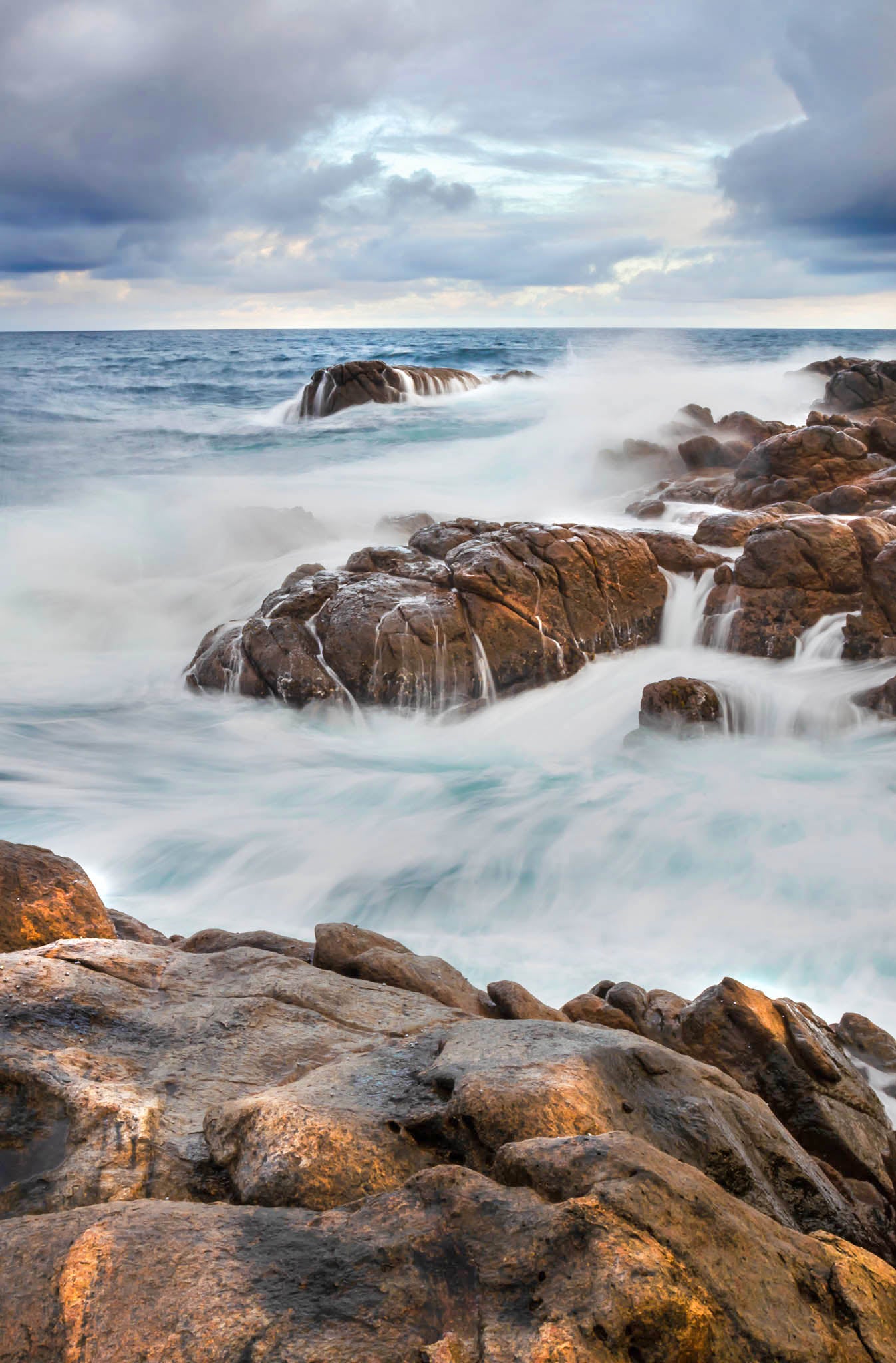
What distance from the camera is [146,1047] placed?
11.8 ft

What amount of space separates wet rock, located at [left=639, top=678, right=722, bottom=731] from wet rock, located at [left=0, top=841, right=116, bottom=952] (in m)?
7.00

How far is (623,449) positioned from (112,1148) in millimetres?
21811

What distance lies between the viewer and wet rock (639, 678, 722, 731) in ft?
34.3

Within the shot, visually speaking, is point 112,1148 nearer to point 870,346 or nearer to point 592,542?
point 592,542

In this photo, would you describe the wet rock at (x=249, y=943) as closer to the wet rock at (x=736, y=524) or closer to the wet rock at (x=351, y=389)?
the wet rock at (x=736, y=524)

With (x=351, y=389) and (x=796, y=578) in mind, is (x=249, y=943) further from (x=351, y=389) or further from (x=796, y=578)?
(x=351, y=389)

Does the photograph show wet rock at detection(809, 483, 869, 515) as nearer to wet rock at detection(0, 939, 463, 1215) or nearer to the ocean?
the ocean

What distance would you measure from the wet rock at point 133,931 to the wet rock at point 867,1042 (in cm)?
425

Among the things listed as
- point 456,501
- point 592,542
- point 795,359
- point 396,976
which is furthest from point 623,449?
point 795,359

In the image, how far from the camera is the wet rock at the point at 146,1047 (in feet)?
9.32

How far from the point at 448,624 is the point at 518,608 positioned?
3.13 ft

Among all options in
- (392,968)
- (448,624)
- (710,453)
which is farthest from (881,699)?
(710,453)

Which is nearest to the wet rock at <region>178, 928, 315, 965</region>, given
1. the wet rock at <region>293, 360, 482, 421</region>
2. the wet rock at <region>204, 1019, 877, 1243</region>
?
the wet rock at <region>204, 1019, 877, 1243</region>

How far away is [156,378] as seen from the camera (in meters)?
48.1
